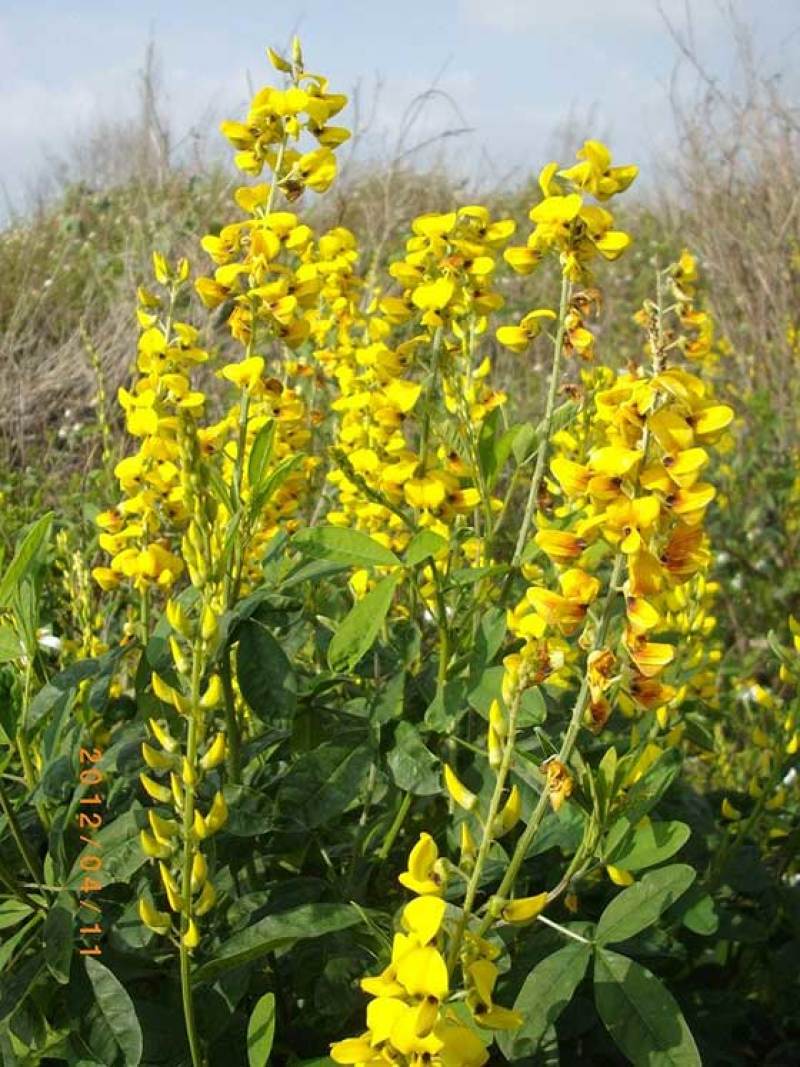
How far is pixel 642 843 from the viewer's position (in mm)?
1442

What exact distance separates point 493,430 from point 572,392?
14 centimetres

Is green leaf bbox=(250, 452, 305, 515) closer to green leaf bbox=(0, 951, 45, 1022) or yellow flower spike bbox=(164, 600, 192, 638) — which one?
yellow flower spike bbox=(164, 600, 192, 638)

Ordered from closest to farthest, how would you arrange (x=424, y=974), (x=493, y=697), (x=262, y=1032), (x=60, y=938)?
1. (x=424, y=974)
2. (x=262, y=1032)
3. (x=60, y=938)
4. (x=493, y=697)

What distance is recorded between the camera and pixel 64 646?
2.34 meters

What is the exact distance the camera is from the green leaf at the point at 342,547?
5.15 feet

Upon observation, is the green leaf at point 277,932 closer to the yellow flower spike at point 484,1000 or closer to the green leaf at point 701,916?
the yellow flower spike at point 484,1000

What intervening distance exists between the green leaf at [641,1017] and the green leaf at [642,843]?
0.36 ft

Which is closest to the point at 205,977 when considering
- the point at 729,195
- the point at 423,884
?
the point at 423,884

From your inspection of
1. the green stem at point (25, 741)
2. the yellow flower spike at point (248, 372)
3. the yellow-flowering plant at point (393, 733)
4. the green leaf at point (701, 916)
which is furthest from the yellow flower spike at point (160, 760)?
the green leaf at point (701, 916)

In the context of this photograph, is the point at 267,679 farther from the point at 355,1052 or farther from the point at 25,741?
the point at 355,1052

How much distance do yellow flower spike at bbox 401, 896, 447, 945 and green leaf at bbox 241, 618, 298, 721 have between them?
0.53m

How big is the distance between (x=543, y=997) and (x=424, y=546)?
54cm
